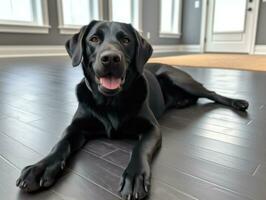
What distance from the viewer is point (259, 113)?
156cm

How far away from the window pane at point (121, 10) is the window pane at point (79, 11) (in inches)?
26.0

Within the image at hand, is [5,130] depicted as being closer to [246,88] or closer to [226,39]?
[246,88]

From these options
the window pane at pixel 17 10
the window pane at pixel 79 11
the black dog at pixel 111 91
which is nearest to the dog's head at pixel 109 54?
the black dog at pixel 111 91

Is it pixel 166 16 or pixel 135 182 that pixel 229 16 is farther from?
pixel 135 182

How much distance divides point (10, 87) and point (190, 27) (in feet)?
24.5

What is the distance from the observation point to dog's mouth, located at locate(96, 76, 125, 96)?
40.5 inches

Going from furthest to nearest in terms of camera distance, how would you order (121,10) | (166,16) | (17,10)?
(166,16) < (121,10) < (17,10)

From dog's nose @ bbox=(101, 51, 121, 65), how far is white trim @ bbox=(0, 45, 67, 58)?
4.80 m

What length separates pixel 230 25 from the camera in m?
7.77

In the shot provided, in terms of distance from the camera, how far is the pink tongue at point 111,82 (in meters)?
1.03

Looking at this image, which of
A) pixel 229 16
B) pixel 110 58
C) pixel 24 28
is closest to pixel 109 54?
pixel 110 58

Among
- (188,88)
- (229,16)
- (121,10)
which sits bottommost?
(188,88)

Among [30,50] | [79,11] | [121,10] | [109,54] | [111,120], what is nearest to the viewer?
[109,54]

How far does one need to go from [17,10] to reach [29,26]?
Answer: 1.23 ft
